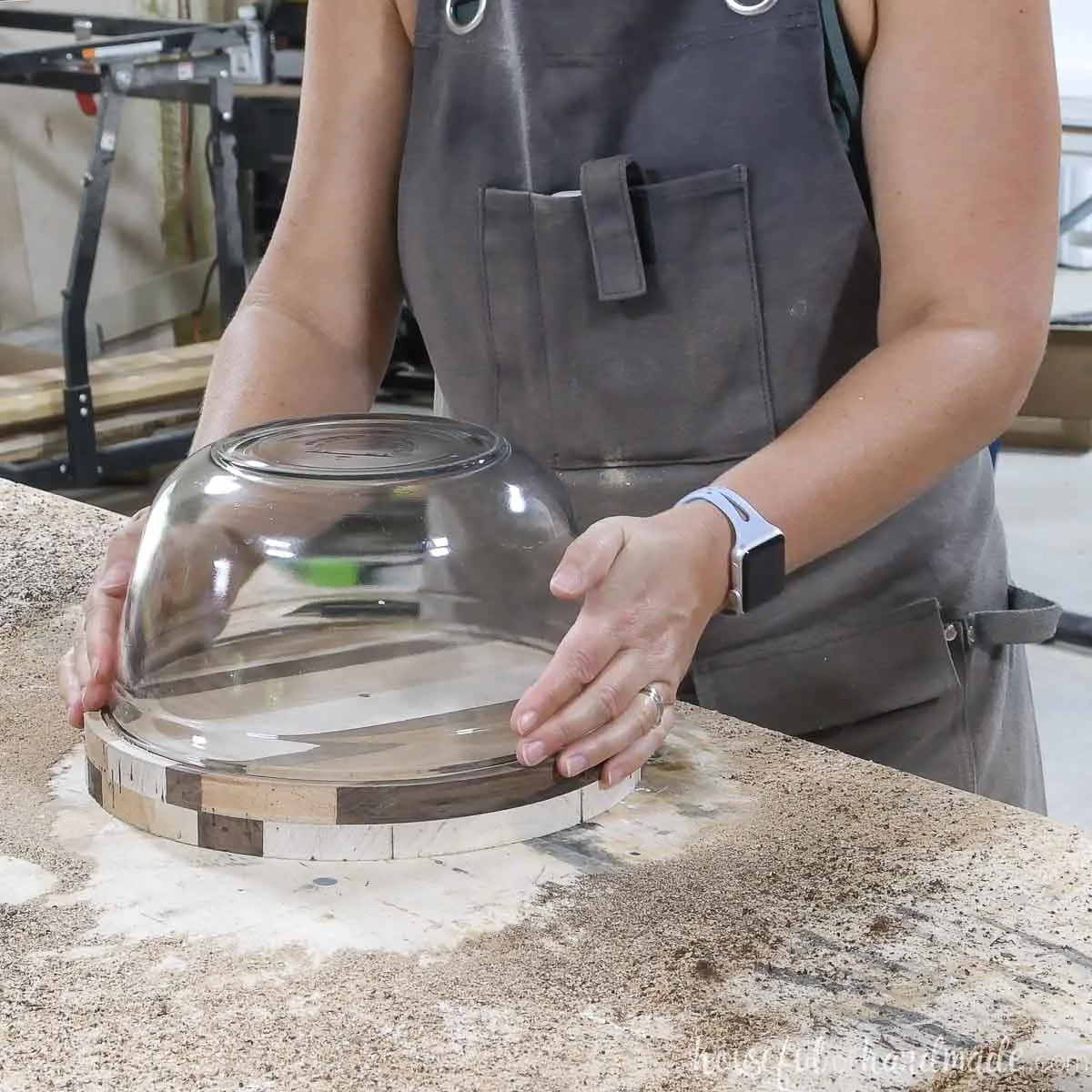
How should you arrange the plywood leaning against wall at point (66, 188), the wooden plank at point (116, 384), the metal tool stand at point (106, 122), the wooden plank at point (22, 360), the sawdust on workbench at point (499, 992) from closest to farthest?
the sawdust on workbench at point (499, 992), the metal tool stand at point (106, 122), the wooden plank at point (116, 384), the wooden plank at point (22, 360), the plywood leaning against wall at point (66, 188)

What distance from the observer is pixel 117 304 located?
5.57 meters

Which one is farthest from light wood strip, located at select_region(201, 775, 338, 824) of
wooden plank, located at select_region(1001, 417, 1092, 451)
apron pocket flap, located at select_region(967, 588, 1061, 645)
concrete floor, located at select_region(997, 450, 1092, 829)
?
wooden plank, located at select_region(1001, 417, 1092, 451)

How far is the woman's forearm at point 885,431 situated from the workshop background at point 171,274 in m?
1.88

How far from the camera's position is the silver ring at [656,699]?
3.38 ft

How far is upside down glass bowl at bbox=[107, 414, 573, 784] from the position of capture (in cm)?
101

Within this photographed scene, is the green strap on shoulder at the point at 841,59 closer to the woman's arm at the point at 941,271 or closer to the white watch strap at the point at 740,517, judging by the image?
the woman's arm at the point at 941,271

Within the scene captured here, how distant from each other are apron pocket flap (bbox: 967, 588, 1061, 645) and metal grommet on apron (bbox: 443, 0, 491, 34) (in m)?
0.67

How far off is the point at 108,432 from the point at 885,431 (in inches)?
139

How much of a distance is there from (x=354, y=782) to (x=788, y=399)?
1.80ft

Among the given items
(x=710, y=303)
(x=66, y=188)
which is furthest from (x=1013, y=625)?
(x=66, y=188)

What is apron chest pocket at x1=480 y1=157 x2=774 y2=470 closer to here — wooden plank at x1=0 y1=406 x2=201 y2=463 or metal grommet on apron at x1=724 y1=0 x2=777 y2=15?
metal grommet on apron at x1=724 y1=0 x2=777 y2=15

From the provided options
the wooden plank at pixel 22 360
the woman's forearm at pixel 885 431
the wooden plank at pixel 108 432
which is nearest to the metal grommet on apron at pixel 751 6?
the woman's forearm at pixel 885 431

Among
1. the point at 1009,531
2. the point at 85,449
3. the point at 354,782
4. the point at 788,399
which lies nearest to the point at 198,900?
the point at 354,782

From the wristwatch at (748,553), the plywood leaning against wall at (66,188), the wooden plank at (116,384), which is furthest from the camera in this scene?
the plywood leaning against wall at (66,188)
